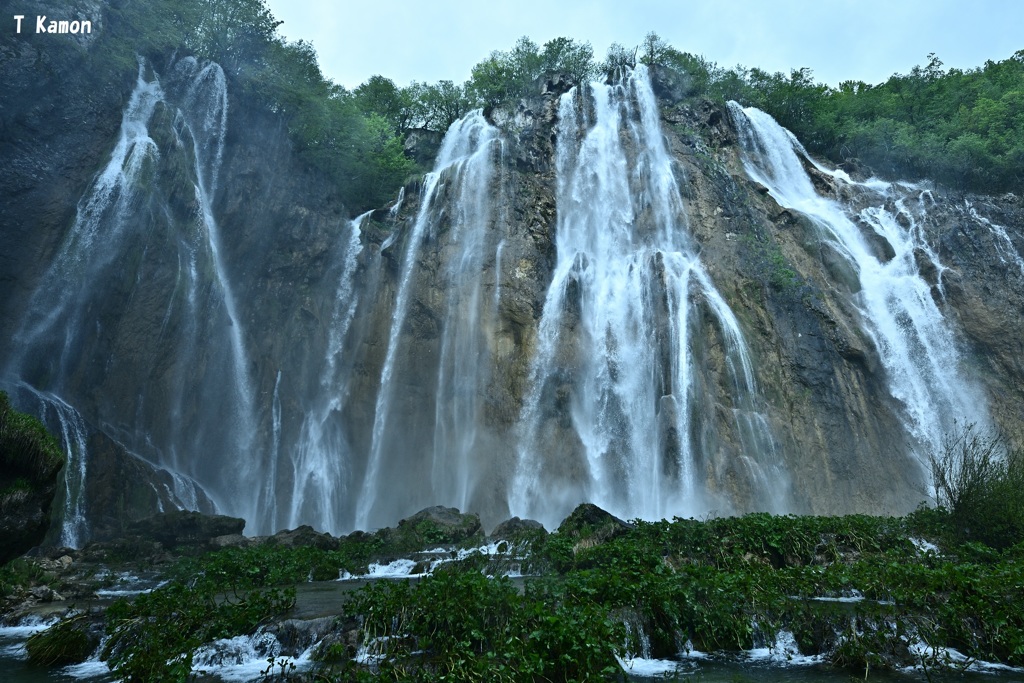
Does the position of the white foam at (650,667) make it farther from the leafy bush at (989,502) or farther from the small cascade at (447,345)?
the small cascade at (447,345)

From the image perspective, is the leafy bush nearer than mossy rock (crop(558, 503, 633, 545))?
Yes

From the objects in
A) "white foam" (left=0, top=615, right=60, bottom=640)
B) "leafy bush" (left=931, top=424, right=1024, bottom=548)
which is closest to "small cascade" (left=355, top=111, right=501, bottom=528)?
"white foam" (left=0, top=615, right=60, bottom=640)

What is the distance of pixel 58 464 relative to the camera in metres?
10.7

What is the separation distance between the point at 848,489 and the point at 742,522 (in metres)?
11.5

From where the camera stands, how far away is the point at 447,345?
1163 inches

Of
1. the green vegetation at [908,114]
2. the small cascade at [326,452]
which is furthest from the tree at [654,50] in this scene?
the small cascade at [326,452]

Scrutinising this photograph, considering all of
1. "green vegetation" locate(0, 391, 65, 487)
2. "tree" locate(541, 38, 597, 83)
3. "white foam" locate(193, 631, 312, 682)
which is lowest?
"white foam" locate(193, 631, 312, 682)

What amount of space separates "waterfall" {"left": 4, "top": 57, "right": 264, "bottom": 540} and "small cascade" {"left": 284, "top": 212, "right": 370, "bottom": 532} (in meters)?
1.47

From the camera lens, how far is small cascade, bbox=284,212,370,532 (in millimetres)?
27156

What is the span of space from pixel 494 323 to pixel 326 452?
8.94 meters

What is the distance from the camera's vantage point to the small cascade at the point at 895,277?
1008 inches

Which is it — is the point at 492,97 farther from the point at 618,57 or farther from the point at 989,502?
the point at 989,502

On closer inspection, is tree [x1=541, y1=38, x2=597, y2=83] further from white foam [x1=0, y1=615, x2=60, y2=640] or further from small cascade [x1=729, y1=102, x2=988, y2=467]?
white foam [x1=0, y1=615, x2=60, y2=640]

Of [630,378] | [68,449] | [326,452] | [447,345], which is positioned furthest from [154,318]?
[630,378]
